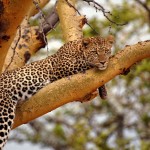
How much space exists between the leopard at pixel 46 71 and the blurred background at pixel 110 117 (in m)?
8.95

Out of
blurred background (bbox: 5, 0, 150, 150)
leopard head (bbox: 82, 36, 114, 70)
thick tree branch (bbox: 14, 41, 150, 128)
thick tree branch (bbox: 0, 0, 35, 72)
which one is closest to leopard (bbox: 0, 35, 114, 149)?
leopard head (bbox: 82, 36, 114, 70)

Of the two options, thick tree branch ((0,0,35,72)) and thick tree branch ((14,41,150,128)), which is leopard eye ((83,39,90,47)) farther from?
thick tree branch ((0,0,35,72))

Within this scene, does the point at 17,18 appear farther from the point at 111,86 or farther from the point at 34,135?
the point at 34,135

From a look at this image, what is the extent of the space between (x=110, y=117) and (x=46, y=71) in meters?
13.7

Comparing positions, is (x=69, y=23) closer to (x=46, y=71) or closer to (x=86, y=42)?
(x=86, y=42)

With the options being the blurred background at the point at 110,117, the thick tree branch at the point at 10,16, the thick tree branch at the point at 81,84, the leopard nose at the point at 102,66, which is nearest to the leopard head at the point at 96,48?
the leopard nose at the point at 102,66

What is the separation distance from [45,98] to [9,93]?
70 cm

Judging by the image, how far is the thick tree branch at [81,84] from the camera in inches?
247

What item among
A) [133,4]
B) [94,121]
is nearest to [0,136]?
[133,4]

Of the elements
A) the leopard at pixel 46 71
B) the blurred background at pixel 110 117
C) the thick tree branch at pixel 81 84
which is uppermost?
the blurred background at pixel 110 117

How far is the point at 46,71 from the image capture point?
7.34 m

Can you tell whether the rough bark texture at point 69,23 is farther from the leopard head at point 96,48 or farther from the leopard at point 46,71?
the leopard head at point 96,48

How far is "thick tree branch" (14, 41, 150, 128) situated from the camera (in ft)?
20.5

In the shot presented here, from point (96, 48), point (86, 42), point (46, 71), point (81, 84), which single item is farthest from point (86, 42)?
point (81, 84)
